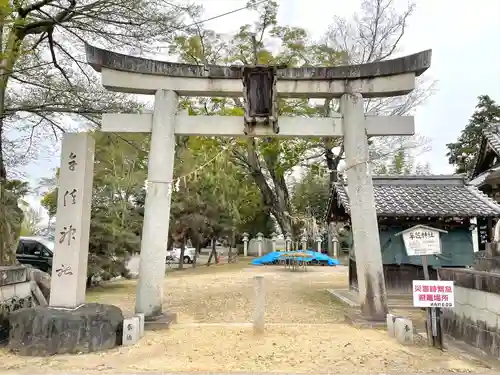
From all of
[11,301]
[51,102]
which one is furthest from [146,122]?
[11,301]

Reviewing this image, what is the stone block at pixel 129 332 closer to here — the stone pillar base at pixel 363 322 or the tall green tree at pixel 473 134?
the stone pillar base at pixel 363 322

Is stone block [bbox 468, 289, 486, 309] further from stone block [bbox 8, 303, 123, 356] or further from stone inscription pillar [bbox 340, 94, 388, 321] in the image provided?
stone block [bbox 8, 303, 123, 356]

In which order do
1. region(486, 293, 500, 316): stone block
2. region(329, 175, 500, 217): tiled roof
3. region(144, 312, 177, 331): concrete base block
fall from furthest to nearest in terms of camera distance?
region(329, 175, 500, 217): tiled roof
region(144, 312, 177, 331): concrete base block
region(486, 293, 500, 316): stone block

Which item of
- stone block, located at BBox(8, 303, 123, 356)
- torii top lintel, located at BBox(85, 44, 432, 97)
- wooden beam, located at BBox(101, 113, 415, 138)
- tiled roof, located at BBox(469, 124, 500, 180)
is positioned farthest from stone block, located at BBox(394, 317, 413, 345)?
tiled roof, located at BBox(469, 124, 500, 180)

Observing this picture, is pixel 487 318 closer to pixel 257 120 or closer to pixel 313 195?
pixel 257 120

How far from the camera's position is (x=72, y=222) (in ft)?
21.7

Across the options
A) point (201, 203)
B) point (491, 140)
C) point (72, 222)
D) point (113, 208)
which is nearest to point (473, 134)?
point (491, 140)

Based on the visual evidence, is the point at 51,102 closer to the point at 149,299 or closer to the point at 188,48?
the point at 149,299

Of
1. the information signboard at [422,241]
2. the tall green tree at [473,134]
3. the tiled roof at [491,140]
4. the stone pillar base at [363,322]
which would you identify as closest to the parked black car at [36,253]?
the stone pillar base at [363,322]

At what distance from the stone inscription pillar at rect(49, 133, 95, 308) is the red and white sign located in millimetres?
5299

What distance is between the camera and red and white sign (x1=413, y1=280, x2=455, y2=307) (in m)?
6.34

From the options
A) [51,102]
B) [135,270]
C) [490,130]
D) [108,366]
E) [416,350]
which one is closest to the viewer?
[108,366]

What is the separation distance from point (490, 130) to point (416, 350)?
16205 millimetres

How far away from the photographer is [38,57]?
33.5ft
